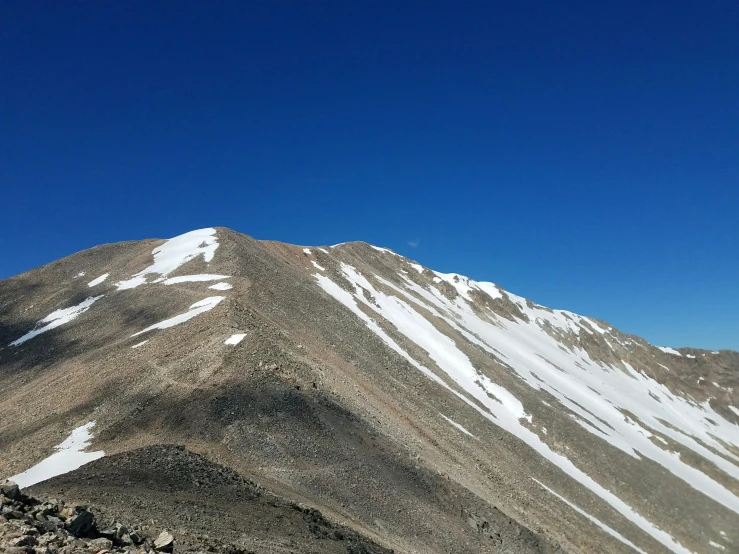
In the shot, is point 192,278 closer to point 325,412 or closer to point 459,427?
point 325,412

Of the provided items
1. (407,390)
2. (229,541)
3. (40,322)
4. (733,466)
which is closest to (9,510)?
(229,541)

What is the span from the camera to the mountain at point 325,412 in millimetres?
22984

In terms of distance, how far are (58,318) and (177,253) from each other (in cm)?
1554

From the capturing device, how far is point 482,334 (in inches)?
4053

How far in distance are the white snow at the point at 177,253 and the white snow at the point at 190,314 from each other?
50.9ft

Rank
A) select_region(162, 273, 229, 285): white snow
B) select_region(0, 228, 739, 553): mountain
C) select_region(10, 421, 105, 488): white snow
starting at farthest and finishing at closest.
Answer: select_region(162, 273, 229, 285): white snow → select_region(0, 228, 739, 553): mountain → select_region(10, 421, 105, 488): white snow

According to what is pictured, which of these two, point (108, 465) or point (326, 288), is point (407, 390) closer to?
point (326, 288)

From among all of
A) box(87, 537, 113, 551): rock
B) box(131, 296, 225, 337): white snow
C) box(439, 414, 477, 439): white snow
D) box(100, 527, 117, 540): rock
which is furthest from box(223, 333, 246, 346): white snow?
box(439, 414, 477, 439): white snow

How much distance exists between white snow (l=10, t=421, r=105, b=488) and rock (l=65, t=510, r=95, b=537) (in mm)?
11942

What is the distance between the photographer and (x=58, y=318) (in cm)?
5384

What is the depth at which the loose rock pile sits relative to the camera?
8.96 metres

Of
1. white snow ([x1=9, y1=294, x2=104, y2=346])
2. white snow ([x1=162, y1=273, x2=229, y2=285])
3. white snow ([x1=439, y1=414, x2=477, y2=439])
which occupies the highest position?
white snow ([x1=162, y1=273, x2=229, y2=285])

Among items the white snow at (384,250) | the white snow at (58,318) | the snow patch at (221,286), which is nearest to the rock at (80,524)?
the snow patch at (221,286)

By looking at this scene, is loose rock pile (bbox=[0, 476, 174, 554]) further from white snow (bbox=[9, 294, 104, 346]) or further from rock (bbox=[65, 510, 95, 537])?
white snow (bbox=[9, 294, 104, 346])
